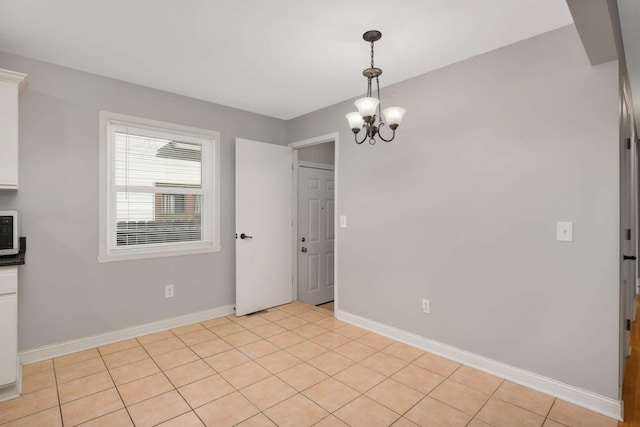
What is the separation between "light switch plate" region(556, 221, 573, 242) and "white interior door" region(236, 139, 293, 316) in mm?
2879

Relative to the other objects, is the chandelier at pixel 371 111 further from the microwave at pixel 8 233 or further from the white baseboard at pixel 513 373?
the microwave at pixel 8 233

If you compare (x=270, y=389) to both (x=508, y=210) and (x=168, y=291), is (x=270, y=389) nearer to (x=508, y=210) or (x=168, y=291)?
(x=168, y=291)

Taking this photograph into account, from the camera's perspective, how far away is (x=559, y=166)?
2168 millimetres

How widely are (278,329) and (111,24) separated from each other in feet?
9.55

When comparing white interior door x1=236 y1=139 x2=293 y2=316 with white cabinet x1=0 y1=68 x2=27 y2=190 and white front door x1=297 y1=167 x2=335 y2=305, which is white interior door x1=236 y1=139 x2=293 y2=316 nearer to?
white front door x1=297 y1=167 x2=335 y2=305

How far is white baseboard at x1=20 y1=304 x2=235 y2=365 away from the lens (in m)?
2.65

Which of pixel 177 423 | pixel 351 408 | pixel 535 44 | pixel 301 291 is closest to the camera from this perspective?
pixel 177 423

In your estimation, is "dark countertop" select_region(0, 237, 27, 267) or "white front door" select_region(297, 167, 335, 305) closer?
"dark countertop" select_region(0, 237, 27, 267)

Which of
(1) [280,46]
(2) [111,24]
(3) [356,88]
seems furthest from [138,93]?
(3) [356,88]

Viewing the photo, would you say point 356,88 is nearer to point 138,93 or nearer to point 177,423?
point 138,93

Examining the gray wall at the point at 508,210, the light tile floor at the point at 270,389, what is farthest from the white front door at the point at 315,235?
the light tile floor at the point at 270,389

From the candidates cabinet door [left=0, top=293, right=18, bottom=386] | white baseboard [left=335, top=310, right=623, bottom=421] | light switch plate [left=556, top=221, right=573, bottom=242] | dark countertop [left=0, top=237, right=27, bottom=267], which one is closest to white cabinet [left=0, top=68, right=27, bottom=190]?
dark countertop [left=0, top=237, right=27, bottom=267]

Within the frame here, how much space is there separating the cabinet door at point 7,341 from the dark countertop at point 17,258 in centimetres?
21

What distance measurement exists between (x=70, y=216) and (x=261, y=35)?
221 cm
